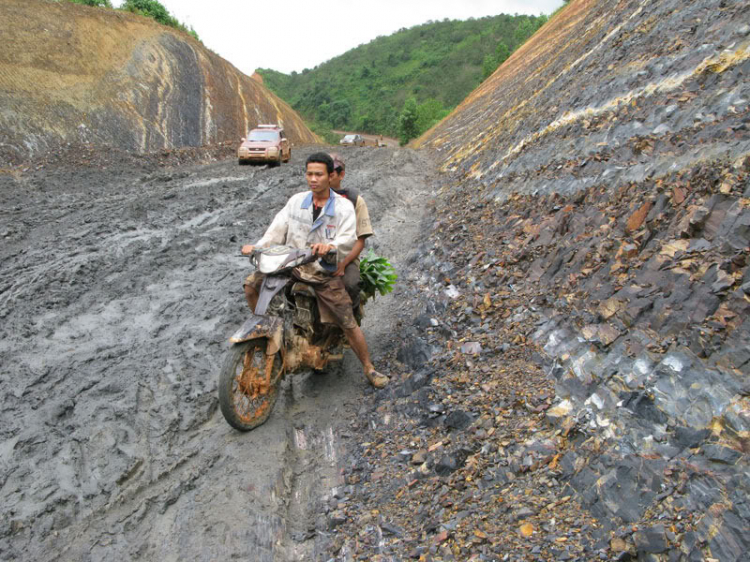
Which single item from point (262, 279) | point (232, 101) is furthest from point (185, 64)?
point (262, 279)

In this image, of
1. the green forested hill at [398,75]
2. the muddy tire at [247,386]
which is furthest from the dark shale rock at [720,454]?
the green forested hill at [398,75]

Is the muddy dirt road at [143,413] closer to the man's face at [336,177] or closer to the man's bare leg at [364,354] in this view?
the man's bare leg at [364,354]

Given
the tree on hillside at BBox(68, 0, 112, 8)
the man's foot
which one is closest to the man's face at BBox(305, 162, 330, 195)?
the man's foot

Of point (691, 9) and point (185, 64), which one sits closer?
point (691, 9)

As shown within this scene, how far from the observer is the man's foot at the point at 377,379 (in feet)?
15.4

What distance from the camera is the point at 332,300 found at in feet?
14.4

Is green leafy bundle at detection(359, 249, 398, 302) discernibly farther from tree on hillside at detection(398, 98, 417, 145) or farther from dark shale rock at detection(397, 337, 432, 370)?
tree on hillside at detection(398, 98, 417, 145)

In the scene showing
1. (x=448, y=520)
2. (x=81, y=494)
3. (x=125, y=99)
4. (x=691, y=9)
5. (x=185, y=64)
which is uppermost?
(x=185, y=64)

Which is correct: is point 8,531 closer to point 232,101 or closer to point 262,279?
point 262,279

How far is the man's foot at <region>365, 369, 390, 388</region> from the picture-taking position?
4.69 m

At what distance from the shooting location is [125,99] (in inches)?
774

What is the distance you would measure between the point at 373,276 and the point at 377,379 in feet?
3.71

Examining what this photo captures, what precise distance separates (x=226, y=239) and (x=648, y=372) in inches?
274

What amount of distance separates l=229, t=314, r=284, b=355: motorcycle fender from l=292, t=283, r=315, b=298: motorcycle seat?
37cm
